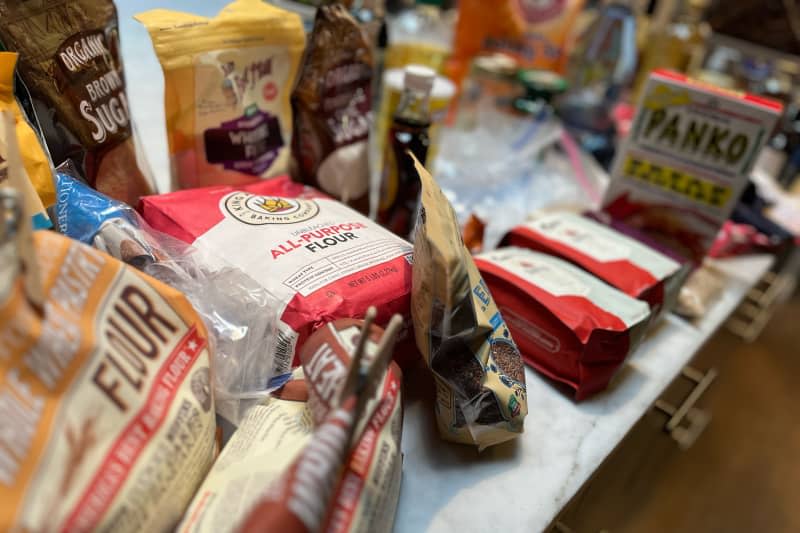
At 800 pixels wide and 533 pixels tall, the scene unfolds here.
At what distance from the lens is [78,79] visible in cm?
54

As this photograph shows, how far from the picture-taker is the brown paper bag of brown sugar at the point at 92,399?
0.32 meters

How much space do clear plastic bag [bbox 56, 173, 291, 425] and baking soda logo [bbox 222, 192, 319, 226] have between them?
81 millimetres

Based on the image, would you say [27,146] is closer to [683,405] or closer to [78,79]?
[78,79]

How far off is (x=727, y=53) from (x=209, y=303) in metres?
1.48

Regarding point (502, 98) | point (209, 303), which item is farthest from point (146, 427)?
point (502, 98)

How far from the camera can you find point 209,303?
51cm

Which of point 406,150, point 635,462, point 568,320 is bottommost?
point 635,462

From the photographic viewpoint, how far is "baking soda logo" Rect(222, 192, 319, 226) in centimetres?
59

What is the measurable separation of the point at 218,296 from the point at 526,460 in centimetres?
34

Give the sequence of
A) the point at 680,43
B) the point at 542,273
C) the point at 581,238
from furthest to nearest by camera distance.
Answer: the point at 680,43 → the point at 581,238 → the point at 542,273

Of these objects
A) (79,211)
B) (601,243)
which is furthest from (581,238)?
(79,211)

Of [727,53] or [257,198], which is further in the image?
[727,53]

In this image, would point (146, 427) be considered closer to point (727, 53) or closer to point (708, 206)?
point (708, 206)

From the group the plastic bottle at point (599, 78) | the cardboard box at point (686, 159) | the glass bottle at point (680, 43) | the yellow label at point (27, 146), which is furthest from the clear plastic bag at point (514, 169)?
the yellow label at point (27, 146)
